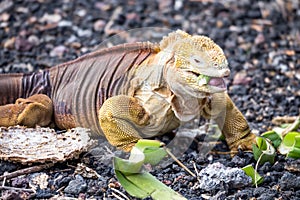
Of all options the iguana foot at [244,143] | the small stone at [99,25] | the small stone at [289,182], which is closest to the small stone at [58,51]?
the small stone at [99,25]

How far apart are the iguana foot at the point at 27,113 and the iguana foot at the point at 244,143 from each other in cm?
127

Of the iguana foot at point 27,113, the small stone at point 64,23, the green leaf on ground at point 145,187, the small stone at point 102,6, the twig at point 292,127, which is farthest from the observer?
the small stone at point 102,6

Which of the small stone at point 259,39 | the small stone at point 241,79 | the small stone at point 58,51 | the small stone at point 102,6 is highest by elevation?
the small stone at point 102,6

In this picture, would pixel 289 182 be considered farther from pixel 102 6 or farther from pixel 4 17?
pixel 4 17

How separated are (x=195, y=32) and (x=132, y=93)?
260 cm

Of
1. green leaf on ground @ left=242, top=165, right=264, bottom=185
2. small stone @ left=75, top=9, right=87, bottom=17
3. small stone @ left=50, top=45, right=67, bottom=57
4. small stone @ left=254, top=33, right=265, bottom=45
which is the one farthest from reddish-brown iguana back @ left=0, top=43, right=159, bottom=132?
small stone @ left=254, top=33, right=265, bottom=45

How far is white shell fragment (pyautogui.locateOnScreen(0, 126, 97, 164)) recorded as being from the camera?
408 cm

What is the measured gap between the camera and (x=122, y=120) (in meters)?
4.27

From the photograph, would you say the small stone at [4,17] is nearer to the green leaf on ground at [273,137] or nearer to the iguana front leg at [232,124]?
the iguana front leg at [232,124]

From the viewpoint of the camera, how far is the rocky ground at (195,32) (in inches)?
161

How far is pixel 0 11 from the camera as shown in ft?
22.8

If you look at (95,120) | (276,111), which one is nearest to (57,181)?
(95,120)

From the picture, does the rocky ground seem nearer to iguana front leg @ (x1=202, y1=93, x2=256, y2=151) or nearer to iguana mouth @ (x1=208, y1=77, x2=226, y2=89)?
iguana front leg @ (x1=202, y1=93, x2=256, y2=151)

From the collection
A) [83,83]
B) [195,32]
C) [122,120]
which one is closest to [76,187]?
[122,120]
